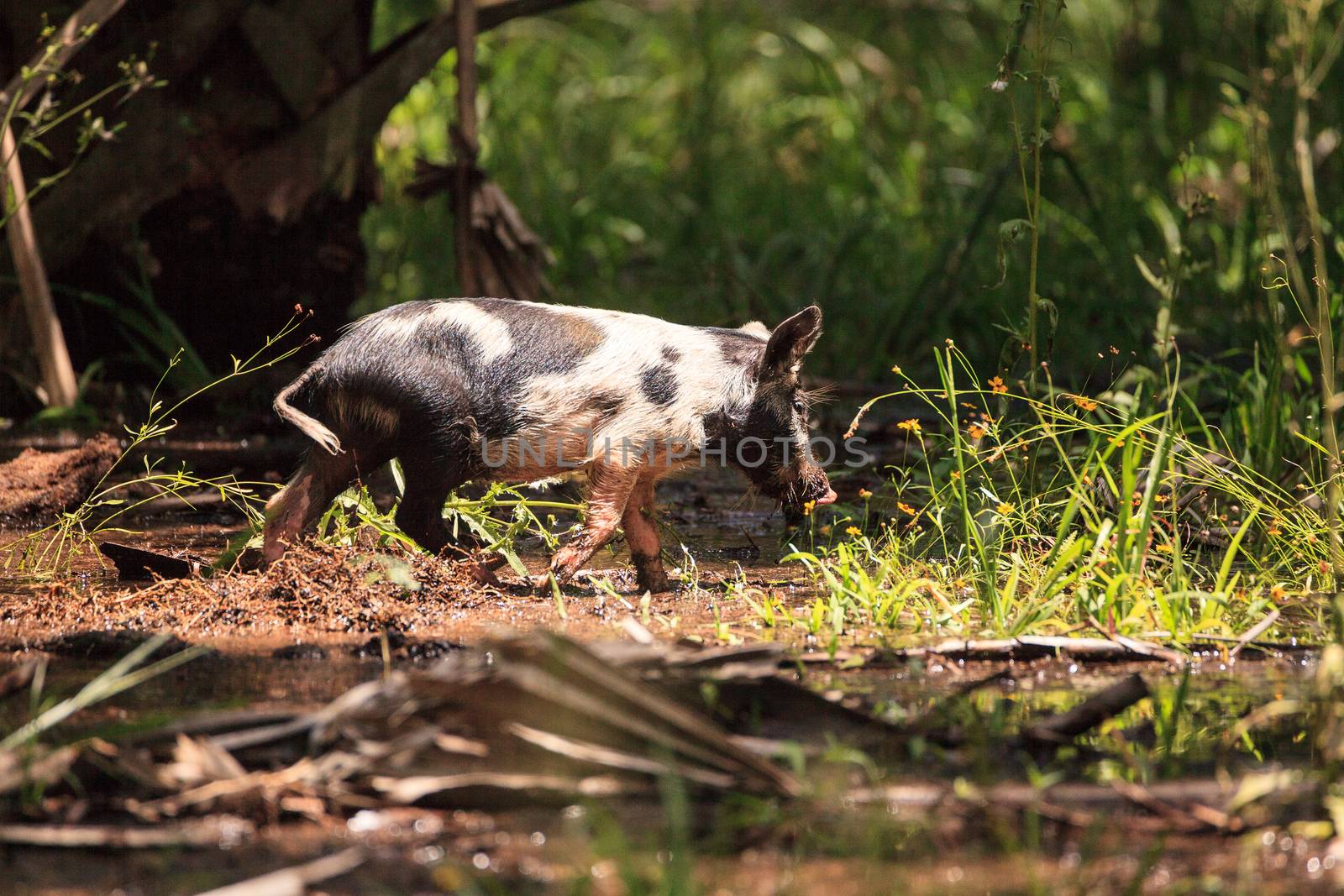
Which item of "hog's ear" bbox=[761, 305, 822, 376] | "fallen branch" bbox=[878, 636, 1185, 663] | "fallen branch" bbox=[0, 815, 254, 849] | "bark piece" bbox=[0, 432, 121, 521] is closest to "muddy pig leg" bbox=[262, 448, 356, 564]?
"bark piece" bbox=[0, 432, 121, 521]

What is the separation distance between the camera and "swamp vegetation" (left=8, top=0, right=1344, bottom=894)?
2.57 m

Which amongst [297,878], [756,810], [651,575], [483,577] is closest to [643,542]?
[651,575]

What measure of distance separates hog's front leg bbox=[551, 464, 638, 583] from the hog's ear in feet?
1.82

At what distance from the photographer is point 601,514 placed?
4637 mm

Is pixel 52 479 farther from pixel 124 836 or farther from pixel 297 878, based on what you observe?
pixel 297 878

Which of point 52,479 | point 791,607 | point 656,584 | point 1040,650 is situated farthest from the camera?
point 52,479

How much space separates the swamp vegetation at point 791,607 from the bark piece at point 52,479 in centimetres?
7

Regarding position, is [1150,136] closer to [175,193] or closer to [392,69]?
[392,69]

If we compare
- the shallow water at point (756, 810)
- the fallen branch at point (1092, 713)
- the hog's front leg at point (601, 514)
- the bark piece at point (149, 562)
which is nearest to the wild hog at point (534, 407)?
the hog's front leg at point (601, 514)

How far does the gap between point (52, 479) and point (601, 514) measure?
7.07ft

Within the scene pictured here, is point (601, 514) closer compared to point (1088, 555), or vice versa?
point (1088, 555)

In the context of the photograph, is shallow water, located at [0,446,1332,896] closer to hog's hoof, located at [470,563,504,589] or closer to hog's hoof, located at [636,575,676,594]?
hog's hoof, located at [470,563,504,589]

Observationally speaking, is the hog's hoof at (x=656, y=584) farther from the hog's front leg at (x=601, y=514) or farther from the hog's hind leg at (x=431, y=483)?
the hog's hind leg at (x=431, y=483)

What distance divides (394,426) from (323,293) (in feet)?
9.08
